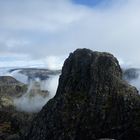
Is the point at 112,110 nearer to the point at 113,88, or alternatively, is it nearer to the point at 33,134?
the point at 113,88

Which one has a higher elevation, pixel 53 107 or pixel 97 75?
pixel 97 75

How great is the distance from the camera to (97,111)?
188 metres

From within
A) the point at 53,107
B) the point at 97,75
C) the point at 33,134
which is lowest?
the point at 33,134

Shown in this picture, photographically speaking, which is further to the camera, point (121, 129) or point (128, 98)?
point (128, 98)

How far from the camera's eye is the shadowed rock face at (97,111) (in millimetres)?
179125

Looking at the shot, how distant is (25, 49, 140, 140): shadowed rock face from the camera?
17912 centimetres

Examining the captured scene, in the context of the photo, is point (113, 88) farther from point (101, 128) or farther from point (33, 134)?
point (33, 134)

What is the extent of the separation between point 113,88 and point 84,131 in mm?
23960

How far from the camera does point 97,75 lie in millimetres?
197125

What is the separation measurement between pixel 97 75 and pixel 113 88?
9513mm

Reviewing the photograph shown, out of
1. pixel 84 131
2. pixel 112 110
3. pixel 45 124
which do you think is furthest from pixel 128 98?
pixel 45 124

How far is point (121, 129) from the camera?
578 feet

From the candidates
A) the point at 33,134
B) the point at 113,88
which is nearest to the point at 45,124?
the point at 33,134

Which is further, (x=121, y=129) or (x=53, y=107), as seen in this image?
(x=53, y=107)
